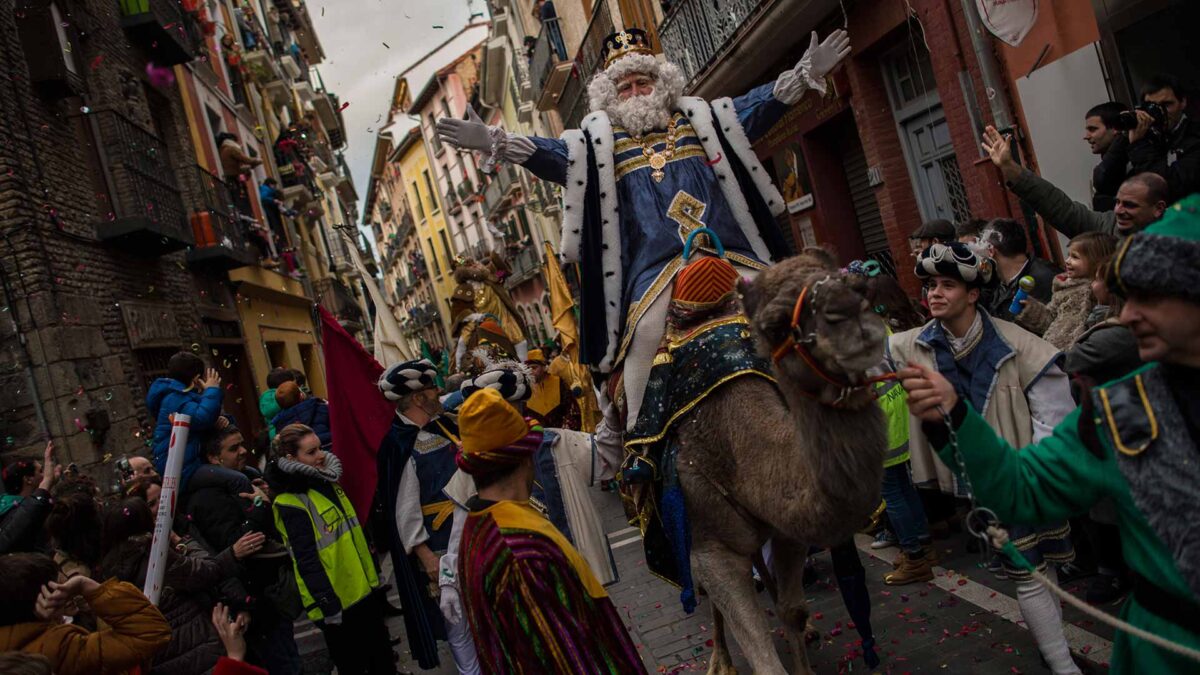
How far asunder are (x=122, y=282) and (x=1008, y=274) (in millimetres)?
11197

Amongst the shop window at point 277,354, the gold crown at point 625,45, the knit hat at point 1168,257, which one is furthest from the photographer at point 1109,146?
the shop window at point 277,354

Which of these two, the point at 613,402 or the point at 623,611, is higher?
the point at 613,402

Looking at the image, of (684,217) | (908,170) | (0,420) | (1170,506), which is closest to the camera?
(1170,506)

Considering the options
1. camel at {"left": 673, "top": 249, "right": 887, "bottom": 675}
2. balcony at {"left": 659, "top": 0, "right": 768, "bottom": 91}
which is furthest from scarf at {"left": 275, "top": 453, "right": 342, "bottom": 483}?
balcony at {"left": 659, "top": 0, "right": 768, "bottom": 91}

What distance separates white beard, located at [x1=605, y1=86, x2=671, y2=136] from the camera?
16.8 ft

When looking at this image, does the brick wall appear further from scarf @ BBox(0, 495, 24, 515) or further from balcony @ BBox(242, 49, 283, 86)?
balcony @ BBox(242, 49, 283, 86)

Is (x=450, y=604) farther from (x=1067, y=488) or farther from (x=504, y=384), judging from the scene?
(x=1067, y=488)

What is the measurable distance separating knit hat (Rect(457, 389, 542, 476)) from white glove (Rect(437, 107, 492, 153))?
2.35 metres

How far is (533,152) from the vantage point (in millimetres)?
5090

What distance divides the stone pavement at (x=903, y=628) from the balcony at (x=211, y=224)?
10.1m

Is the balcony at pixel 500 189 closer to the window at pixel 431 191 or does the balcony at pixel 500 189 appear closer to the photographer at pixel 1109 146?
the window at pixel 431 191

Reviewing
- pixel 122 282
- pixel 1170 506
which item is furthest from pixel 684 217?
pixel 122 282

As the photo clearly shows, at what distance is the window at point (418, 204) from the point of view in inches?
2437

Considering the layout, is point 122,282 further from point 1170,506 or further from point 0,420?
point 1170,506
